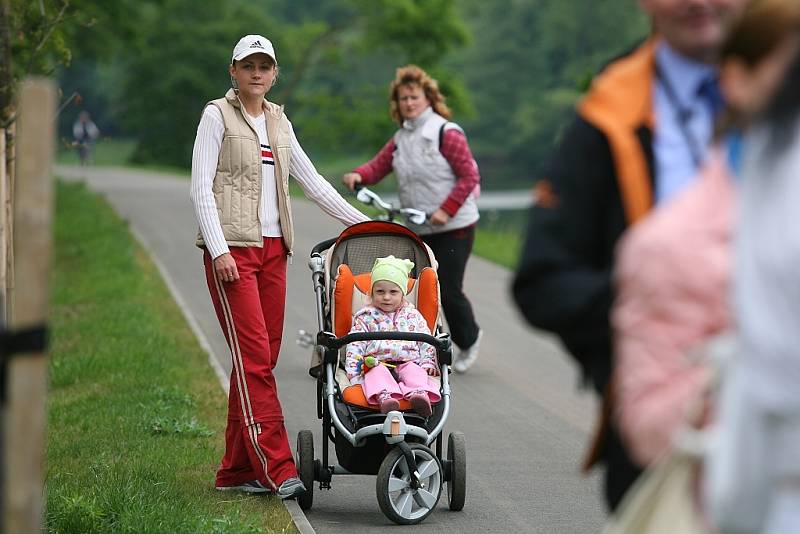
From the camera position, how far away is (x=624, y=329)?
287 centimetres

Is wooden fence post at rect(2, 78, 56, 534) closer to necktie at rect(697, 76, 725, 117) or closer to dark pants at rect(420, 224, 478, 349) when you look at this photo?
necktie at rect(697, 76, 725, 117)

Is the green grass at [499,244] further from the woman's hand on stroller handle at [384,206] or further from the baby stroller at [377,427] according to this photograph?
the baby stroller at [377,427]

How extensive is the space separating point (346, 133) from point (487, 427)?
4702cm

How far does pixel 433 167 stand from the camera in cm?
1085

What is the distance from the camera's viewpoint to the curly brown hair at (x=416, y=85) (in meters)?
10.7

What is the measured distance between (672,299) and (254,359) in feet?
15.3

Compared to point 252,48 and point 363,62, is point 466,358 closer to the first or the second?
point 252,48

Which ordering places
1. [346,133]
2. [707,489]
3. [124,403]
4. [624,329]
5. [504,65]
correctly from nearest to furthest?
[707,489] < [624,329] < [124,403] < [346,133] < [504,65]

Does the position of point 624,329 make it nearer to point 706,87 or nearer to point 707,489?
point 707,489

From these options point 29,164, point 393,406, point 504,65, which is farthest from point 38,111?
point 504,65

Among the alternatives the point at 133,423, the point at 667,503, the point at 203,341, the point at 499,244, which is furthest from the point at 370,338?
the point at 499,244

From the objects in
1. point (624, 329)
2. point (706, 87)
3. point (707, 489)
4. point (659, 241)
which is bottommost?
point (707, 489)

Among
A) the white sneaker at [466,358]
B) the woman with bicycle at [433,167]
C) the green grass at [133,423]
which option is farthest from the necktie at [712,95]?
the white sneaker at [466,358]

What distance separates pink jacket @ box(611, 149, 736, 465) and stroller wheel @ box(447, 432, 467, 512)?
4.49 metres
